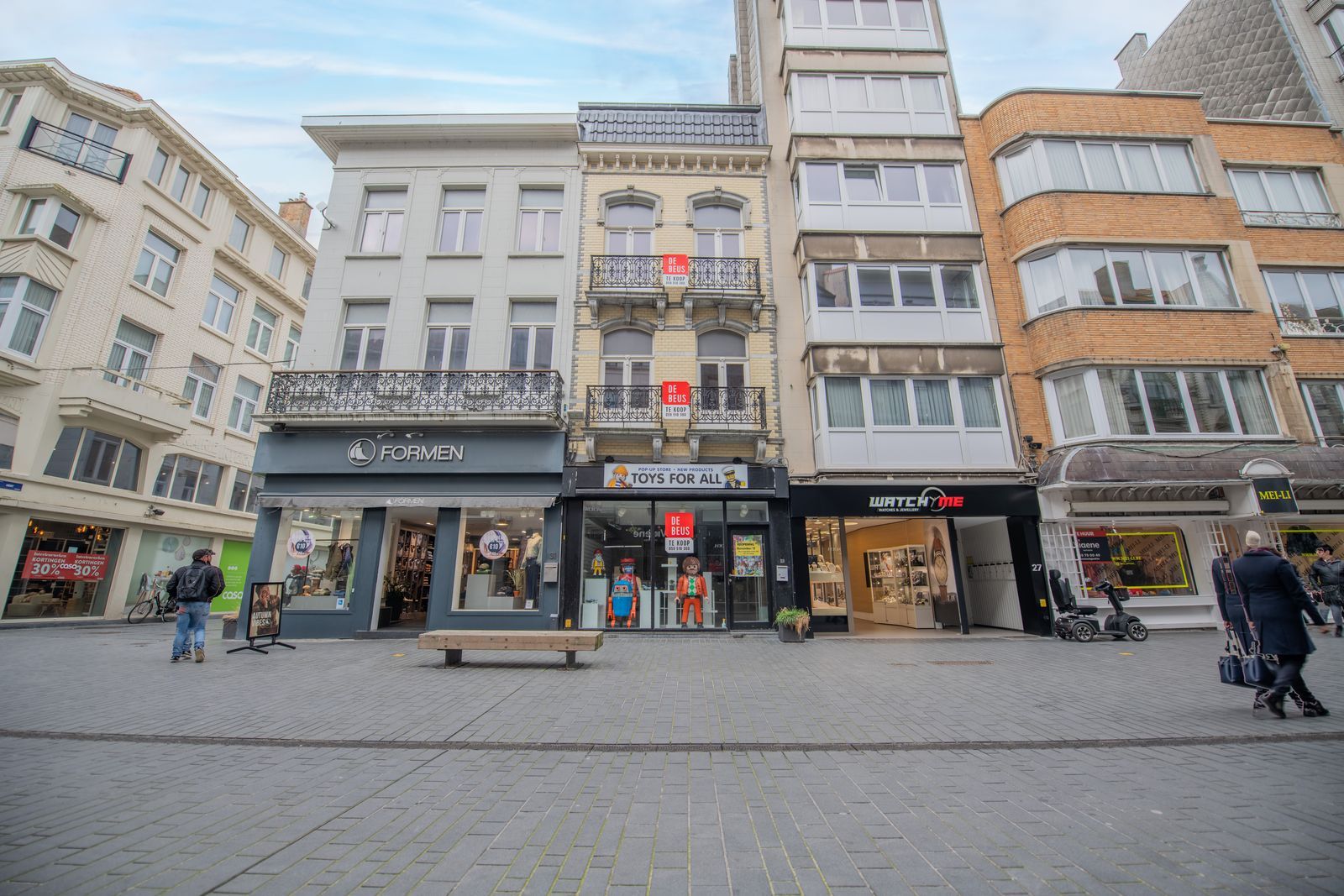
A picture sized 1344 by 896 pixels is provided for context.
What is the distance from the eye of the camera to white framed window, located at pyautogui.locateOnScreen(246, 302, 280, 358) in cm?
2414

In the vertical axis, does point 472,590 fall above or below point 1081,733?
above

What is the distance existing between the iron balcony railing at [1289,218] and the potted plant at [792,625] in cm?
1723

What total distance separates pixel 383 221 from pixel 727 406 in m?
12.0

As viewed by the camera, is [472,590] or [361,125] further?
[361,125]

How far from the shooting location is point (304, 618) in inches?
518

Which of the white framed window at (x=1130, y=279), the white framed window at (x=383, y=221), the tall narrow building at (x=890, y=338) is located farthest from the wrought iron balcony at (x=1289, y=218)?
the white framed window at (x=383, y=221)

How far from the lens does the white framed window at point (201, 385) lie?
20.9 metres

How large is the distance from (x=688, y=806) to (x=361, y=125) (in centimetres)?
1985

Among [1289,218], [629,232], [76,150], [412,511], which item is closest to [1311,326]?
[1289,218]

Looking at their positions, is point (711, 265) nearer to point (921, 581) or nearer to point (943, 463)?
point (943, 463)

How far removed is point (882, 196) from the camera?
15609 millimetres

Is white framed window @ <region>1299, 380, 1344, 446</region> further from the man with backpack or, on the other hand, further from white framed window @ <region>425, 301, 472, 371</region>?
the man with backpack

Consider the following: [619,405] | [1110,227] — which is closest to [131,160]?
[619,405]

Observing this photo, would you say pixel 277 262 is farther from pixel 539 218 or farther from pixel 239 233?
pixel 539 218
